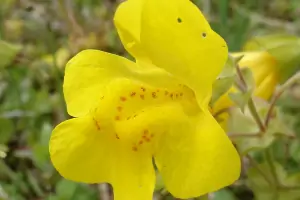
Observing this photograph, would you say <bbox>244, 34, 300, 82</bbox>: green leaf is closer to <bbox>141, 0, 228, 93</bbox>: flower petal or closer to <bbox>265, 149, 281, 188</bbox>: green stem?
<bbox>265, 149, 281, 188</bbox>: green stem

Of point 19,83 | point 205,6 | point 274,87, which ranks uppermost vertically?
point 274,87

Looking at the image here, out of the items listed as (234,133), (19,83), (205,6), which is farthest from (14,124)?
(234,133)

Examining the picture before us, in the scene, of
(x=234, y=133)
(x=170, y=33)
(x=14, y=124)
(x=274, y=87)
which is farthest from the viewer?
(x=14, y=124)

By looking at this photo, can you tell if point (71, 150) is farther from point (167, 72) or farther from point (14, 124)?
point (14, 124)

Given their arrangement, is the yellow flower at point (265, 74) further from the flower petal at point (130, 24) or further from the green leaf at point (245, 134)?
the flower petal at point (130, 24)

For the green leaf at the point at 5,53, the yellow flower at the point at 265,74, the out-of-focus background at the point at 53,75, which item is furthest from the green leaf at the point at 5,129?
the yellow flower at the point at 265,74

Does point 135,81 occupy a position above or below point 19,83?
above

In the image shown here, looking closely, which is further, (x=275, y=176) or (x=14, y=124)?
(x=14, y=124)
